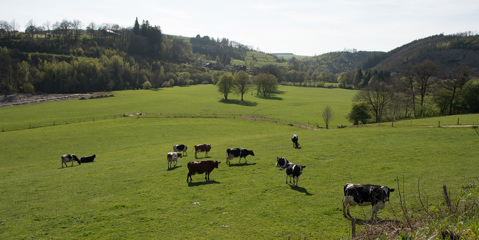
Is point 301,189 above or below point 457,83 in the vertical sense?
below

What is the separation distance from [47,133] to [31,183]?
33.7m

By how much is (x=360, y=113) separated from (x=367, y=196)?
5491cm

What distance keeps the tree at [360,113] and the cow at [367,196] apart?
54.1 meters

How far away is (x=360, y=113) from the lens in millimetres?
62906

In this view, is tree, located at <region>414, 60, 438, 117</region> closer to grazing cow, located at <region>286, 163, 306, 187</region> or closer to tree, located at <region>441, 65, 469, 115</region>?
tree, located at <region>441, 65, 469, 115</region>

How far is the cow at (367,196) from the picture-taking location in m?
13.0

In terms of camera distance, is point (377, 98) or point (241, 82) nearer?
point (377, 98)

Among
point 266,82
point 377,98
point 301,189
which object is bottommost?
point 301,189

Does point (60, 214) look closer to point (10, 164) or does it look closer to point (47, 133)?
point (10, 164)

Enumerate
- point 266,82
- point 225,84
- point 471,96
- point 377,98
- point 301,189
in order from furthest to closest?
point 266,82 → point 225,84 → point 377,98 → point 471,96 → point 301,189

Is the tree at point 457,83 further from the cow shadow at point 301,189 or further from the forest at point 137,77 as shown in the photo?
the cow shadow at point 301,189

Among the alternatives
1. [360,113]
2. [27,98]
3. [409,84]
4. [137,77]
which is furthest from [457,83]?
[137,77]

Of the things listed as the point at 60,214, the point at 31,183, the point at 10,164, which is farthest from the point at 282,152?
the point at 10,164

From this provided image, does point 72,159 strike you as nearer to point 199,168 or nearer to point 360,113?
point 199,168
